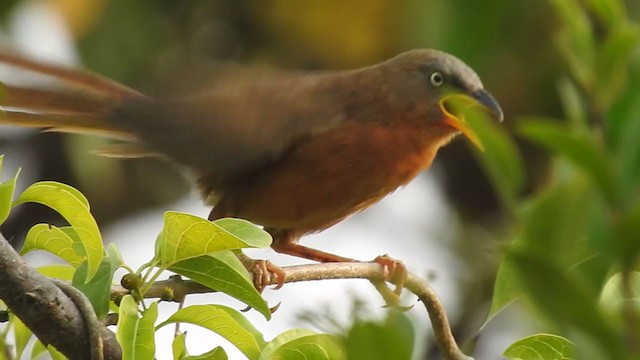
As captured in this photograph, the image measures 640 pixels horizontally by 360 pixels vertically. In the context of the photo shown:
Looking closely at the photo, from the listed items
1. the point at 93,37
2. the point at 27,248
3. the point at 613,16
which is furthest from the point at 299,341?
the point at 93,37

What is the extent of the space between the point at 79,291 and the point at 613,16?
1456 millimetres

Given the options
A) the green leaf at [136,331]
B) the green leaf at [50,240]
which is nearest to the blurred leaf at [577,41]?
the green leaf at [136,331]

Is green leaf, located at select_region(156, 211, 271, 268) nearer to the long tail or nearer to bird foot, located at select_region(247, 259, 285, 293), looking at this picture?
the long tail

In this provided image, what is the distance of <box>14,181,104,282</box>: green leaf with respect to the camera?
229 centimetres

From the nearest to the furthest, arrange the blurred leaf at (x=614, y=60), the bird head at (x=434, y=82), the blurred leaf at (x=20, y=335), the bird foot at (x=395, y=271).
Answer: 1. the blurred leaf at (x=614, y=60)
2. the blurred leaf at (x=20, y=335)
3. the bird foot at (x=395, y=271)
4. the bird head at (x=434, y=82)

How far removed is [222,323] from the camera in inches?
92.2

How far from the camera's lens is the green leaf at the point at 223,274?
238 centimetres

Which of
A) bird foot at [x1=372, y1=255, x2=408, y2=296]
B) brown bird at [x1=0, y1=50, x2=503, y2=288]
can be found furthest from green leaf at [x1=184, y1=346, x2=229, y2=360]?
brown bird at [x1=0, y1=50, x2=503, y2=288]

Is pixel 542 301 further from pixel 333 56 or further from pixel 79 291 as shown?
pixel 333 56

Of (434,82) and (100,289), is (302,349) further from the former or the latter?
(434,82)

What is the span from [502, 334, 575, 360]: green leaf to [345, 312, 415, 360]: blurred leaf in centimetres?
151

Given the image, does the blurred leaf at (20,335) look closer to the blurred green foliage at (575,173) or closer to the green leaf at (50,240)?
the green leaf at (50,240)

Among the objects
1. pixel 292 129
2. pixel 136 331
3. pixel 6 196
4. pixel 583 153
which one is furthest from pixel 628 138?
pixel 292 129

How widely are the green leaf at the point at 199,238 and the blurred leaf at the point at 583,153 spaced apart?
4.59 ft
